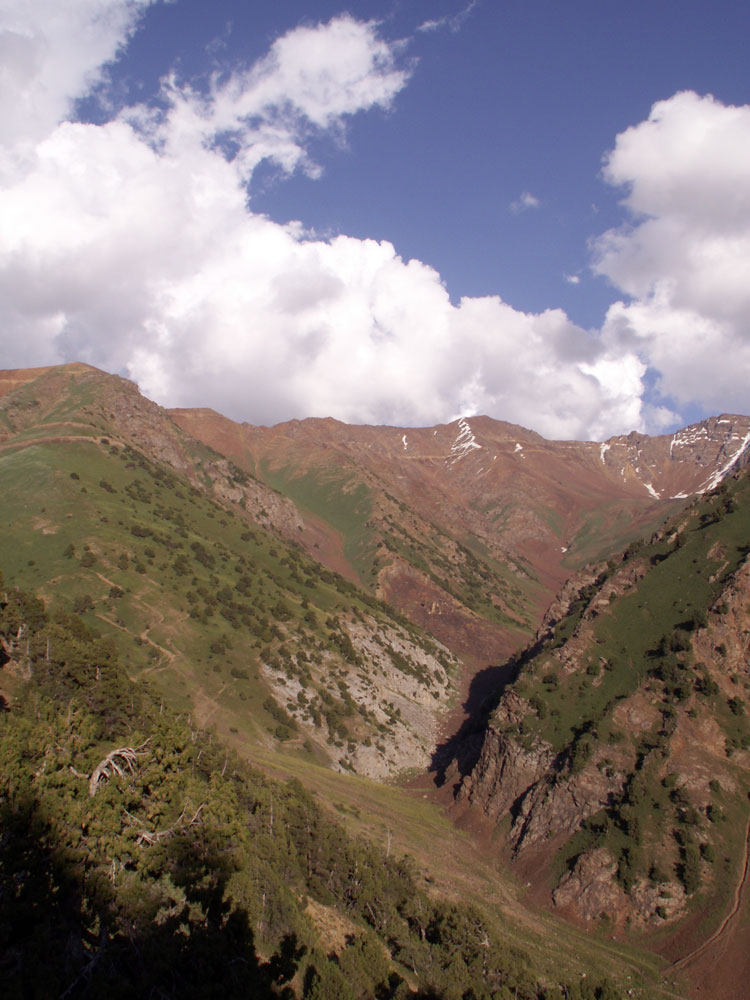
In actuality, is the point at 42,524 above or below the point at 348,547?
below

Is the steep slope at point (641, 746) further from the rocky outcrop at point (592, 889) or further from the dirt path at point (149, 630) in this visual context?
the dirt path at point (149, 630)

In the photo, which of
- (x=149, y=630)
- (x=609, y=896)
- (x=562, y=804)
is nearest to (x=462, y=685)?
(x=149, y=630)

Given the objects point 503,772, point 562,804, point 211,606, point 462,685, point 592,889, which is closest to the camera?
point 592,889

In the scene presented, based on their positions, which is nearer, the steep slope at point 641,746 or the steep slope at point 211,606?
the steep slope at point 641,746

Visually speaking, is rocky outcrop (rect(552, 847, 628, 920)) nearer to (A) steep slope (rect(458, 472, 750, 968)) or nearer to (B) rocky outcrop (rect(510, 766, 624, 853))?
(A) steep slope (rect(458, 472, 750, 968))

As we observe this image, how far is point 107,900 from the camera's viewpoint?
57.6 feet

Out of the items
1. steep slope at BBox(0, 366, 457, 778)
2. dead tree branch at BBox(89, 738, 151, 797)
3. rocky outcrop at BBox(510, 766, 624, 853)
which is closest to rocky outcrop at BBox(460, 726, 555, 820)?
rocky outcrop at BBox(510, 766, 624, 853)

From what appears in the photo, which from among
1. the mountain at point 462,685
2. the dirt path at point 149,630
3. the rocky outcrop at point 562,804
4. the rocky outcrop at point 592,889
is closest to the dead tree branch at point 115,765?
the mountain at point 462,685

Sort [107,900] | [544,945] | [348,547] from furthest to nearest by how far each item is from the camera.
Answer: [348,547], [544,945], [107,900]

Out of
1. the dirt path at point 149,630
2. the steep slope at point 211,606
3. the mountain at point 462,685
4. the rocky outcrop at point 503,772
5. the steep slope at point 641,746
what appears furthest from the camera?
the steep slope at point 211,606

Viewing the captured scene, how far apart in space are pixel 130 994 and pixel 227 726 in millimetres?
53766

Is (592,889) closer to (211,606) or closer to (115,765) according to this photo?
(115,765)

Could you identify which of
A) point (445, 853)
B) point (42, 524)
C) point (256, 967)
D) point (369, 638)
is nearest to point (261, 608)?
point (369, 638)

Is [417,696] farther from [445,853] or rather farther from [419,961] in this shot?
[419,961]
